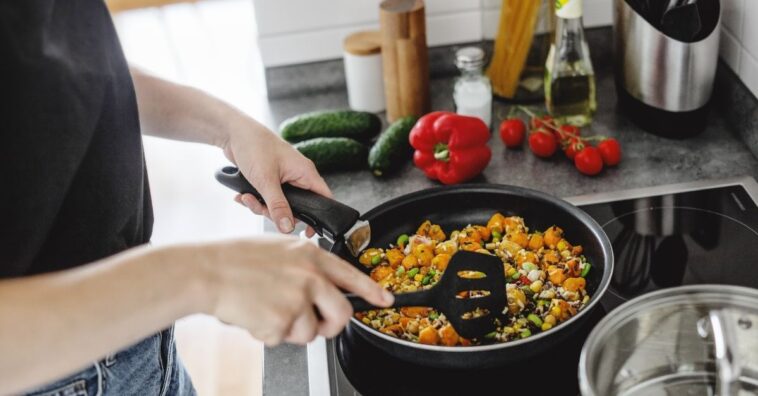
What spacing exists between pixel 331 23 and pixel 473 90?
40 centimetres

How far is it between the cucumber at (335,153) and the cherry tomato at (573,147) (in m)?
0.36

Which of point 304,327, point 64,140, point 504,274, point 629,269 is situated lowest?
point 629,269

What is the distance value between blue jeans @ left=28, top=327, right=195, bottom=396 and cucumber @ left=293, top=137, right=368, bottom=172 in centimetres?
48

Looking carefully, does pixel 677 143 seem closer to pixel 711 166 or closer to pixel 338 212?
pixel 711 166

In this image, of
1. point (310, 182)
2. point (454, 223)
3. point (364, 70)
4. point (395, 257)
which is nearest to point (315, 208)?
point (310, 182)

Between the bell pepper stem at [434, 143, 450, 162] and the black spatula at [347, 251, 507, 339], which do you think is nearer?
the black spatula at [347, 251, 507, 339]

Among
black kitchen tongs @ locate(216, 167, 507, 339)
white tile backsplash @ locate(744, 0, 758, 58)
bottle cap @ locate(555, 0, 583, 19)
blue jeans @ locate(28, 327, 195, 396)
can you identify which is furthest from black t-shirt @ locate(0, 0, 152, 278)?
white tile backsplash @ locate(744, 0, 758, 58)

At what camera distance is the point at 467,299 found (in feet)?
3.23

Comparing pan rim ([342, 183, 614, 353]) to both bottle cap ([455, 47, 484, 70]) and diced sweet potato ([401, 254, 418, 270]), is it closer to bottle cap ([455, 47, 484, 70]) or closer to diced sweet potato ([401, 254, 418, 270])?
diced sweet potato ([401, 254, 418, 270])

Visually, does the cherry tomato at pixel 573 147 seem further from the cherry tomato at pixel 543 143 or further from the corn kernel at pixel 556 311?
the corn kernel at pixel 556 311

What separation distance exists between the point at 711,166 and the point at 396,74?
582 mm

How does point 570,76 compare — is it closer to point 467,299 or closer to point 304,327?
point 467,299

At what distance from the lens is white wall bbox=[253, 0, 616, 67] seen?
5.85 ft

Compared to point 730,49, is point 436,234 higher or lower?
lower
